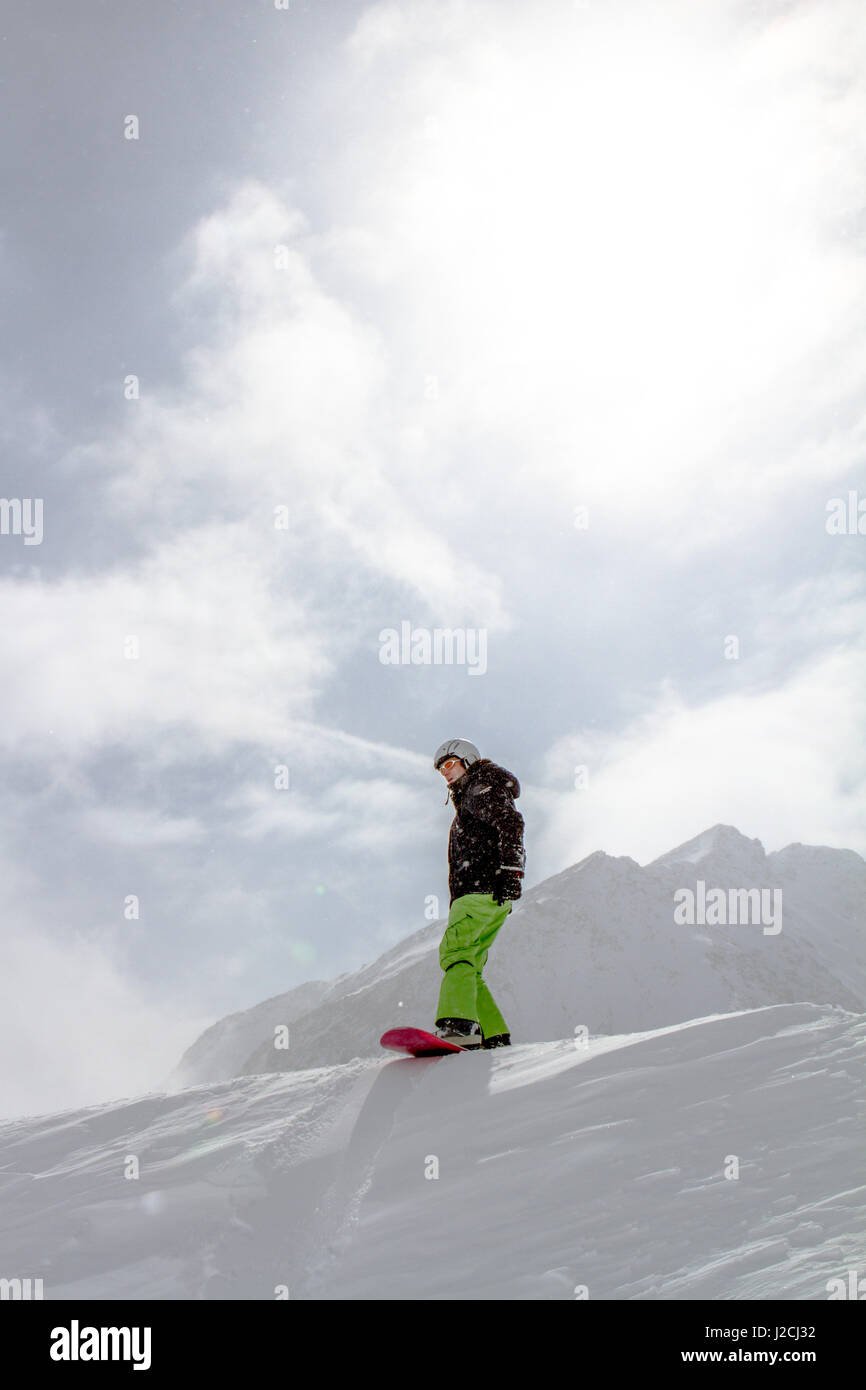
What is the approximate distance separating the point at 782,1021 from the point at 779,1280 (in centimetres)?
267

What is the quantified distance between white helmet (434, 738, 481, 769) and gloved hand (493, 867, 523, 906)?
1085 mm

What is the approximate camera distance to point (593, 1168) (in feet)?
12.3

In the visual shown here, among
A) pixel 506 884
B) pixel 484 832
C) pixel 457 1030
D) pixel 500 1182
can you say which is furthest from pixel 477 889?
pixel 500 1182

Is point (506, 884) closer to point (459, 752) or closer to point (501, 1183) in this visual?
point (459, 752)

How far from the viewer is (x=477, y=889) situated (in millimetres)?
7031

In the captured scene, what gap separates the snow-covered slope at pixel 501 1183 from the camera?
308 cm

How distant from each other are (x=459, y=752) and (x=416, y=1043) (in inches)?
105

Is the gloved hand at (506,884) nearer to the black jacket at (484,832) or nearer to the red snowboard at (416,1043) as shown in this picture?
the black jacket at (484,832)

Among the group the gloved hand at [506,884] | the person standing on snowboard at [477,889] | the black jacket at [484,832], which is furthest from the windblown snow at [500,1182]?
the black jacket at [484,832]

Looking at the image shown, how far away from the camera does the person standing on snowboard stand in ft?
21.9

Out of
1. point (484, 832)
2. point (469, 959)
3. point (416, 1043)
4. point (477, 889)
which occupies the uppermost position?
point (484, 832)

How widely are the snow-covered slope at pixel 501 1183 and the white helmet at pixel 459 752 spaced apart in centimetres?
276
